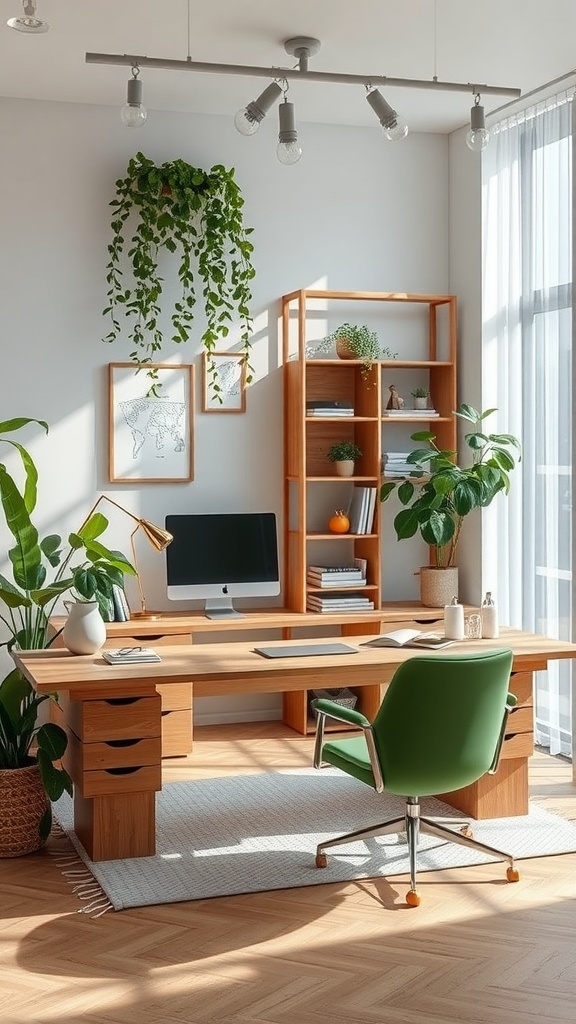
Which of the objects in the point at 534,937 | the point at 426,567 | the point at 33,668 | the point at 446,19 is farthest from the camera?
the point at 426,567

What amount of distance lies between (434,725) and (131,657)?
120 cm

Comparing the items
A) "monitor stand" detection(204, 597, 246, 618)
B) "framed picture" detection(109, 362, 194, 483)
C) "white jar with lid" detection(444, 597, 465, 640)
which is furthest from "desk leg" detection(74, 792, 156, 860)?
"framed picture" detection(109, 362, 194, 483)

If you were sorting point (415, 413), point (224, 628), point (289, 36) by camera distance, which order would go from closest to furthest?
point (289, 36), point (224, 628), point (415, 413)

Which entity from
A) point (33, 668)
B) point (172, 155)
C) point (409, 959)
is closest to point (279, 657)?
point (33, 668)

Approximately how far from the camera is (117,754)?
4.07 m

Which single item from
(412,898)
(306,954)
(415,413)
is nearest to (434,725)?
(412,898)

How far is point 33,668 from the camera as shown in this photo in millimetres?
4090

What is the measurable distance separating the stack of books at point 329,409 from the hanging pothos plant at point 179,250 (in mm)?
376

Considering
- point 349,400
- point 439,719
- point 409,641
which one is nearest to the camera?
point 439,719

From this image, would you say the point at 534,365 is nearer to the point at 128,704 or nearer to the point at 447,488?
the point at 447,488

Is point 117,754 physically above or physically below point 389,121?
below

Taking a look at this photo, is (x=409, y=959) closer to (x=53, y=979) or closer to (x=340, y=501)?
(x=53, y=979)

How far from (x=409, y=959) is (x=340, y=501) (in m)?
3.34

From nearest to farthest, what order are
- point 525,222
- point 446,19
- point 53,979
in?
point 53,979, point 446,19, point 525,222
